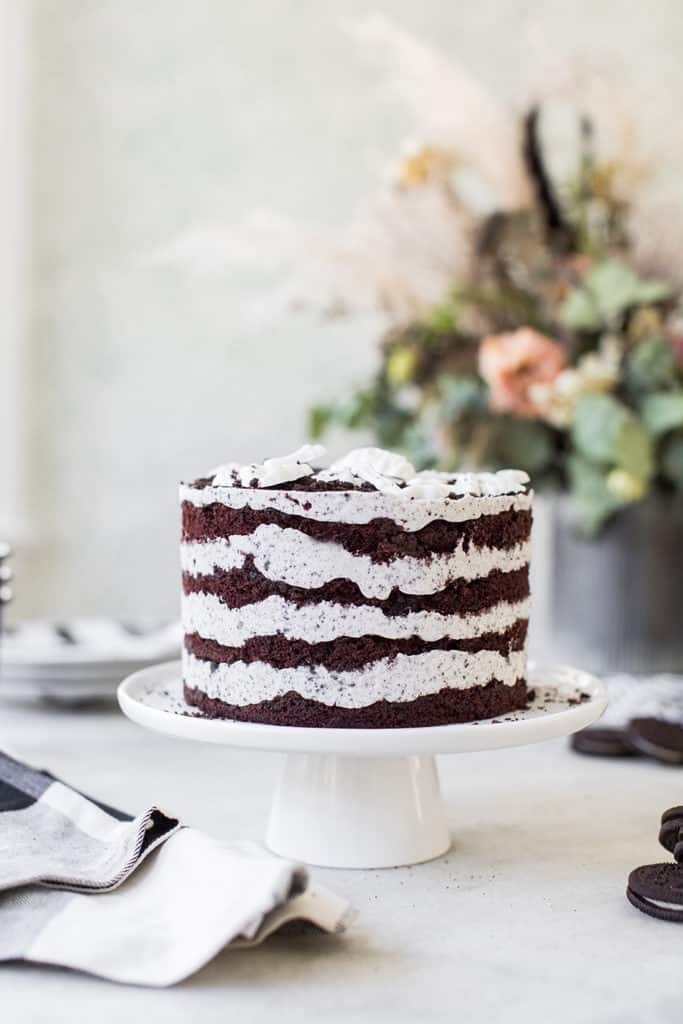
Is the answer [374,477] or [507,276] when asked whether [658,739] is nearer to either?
[374,477]

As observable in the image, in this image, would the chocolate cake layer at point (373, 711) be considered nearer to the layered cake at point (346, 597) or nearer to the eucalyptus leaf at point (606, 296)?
the layered cake at point (346, 597)

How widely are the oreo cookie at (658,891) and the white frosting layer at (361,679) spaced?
193 millimetres

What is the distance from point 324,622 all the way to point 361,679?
0.05m

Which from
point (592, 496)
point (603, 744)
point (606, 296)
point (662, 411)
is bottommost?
point (603, 744)

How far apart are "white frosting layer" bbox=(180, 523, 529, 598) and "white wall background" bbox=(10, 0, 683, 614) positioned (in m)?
2.29

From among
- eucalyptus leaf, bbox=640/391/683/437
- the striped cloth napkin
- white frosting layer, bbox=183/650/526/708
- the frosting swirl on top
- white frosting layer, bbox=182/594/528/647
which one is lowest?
the striped cloth napkin

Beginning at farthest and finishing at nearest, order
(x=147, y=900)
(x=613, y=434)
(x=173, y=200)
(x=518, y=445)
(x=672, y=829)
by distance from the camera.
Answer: (x=173, y=200), (x=518, y=445), (x=613, y=434), (x=672, y=829), (x=147, y=900)

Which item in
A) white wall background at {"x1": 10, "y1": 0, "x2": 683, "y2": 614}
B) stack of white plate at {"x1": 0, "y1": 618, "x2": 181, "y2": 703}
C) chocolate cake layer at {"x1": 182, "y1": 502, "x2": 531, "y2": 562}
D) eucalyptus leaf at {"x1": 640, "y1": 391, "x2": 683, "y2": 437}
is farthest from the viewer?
white wall background at {"x1": 10, "y1": 0, "x2": 683, "y2": 614}

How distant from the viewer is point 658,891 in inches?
33.6

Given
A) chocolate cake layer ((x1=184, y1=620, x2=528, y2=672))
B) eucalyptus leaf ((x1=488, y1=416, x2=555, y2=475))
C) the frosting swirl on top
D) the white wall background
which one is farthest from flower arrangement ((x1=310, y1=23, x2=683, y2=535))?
the white wall background

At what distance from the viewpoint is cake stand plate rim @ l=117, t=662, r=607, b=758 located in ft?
2.95

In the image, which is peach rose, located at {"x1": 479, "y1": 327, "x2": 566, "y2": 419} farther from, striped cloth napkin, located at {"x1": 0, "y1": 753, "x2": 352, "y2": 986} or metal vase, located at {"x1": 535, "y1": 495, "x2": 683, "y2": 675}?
striped cloth napkin, located at {"x1": 0, "y1": 753, "x2": 352, "y2": 986}

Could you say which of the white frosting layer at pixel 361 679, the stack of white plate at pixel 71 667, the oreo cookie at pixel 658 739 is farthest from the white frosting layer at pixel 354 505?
the stack of white plate at pixel 71 667

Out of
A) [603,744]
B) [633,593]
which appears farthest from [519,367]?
[603,744]
